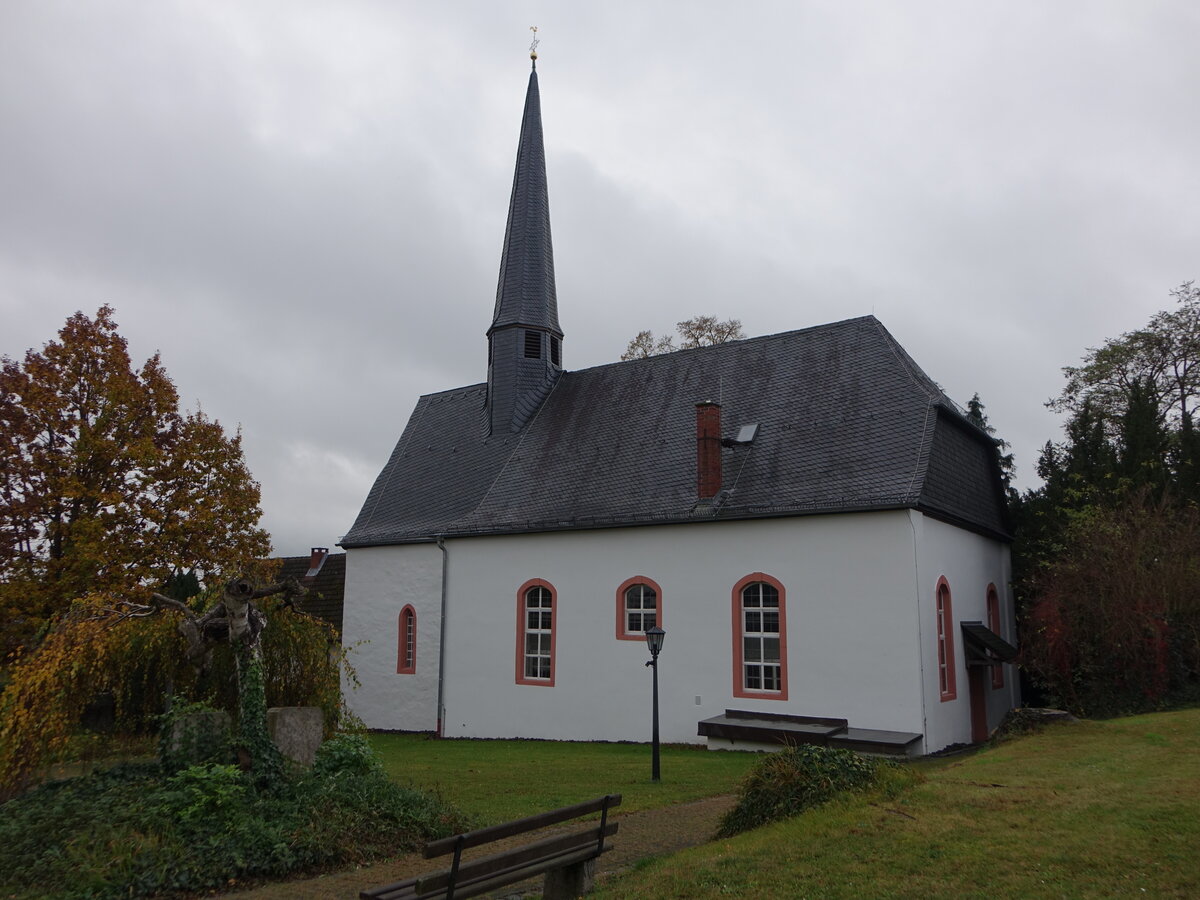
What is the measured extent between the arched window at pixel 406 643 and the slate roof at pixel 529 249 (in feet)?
25.2

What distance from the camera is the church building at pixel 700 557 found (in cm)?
1553

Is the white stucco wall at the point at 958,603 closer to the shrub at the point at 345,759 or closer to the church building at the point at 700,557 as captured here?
the church building at the point at 700,557

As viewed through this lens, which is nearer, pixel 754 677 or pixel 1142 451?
pixel 754 677

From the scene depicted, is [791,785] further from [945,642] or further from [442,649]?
[442,649]

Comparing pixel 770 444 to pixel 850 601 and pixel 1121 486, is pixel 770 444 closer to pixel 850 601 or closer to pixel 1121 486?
pixel 850 601

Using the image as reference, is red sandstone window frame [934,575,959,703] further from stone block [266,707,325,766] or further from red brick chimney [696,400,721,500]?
stone block [266,707,325,766]

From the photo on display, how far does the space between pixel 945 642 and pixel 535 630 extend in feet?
26.7

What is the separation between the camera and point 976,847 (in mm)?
6387

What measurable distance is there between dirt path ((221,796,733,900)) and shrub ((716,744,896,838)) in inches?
17.0

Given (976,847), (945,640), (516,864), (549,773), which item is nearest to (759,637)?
(945,640)

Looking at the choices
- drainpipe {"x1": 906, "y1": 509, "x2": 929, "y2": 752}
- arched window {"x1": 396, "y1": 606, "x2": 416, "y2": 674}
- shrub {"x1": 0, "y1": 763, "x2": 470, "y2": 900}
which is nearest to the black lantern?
shrub {"x1": 0, "y1": 763, "x2": 470, "y2": 900}

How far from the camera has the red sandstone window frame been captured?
15.8m

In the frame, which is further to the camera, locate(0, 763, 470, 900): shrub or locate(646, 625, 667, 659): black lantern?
locate(646, 625, 667, 659): black lantern

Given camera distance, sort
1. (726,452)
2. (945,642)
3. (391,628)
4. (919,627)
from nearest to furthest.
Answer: (919,627) < (945,642) < (726,452) < (391,628)
